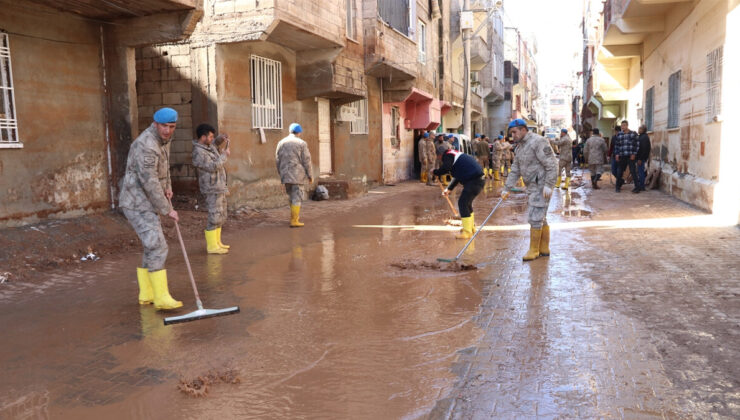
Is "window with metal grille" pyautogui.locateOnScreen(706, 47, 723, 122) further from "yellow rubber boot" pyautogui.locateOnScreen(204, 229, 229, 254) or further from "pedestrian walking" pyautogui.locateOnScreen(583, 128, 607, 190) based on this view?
"yellow rubber boot" pyautogui.locateOnScreen(204, 229, 229, 254)

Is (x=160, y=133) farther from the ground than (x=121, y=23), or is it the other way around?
(x=121, y=23)

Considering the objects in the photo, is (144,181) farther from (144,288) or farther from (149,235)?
(144,288)

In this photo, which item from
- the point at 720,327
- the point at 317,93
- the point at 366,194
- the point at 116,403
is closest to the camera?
the point at 116,403

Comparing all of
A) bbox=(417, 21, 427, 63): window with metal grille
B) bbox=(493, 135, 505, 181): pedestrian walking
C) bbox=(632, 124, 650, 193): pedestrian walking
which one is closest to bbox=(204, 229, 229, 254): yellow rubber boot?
A: bbox=(632, 124, 650, 193): pedestrian walking

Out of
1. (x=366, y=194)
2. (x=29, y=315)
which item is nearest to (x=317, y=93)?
(x=366, y=194)

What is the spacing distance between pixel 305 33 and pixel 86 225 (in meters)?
6.40

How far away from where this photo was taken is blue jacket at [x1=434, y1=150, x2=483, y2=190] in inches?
354

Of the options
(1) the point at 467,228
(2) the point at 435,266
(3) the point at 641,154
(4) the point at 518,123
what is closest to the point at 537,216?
(4) the point at 518,123

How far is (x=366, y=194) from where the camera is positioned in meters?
17.0

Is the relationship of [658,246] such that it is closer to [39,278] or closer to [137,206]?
[137,206]

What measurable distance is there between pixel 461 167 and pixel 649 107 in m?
12.4

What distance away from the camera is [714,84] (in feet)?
36.3

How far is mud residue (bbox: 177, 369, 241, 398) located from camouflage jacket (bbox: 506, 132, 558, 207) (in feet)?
15.6

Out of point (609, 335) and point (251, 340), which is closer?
point (609, 335)
